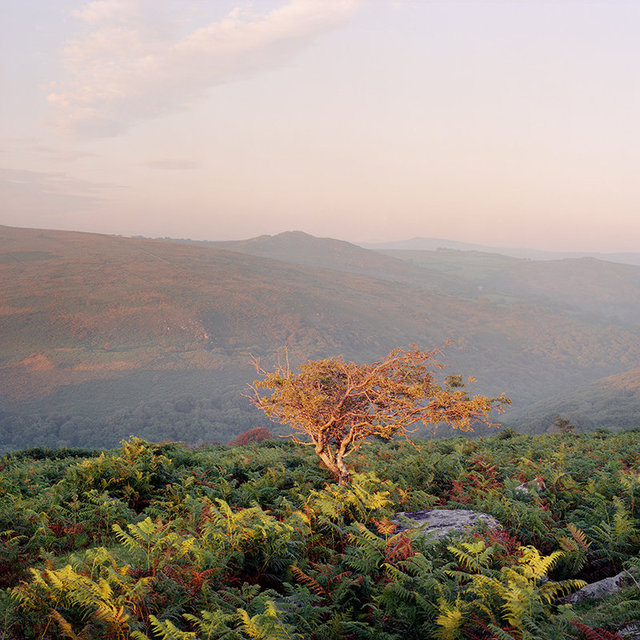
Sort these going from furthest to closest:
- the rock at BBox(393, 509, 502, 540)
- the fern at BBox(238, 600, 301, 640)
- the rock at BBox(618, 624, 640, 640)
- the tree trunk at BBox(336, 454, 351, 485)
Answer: the tree trunk at BBox(336, 454, 351, 485), the rock at BBox(393, 509, 502, 540), the rock at BBox(618, 624, 640, 640), the fern at BBox(238, 600, 301, 640)

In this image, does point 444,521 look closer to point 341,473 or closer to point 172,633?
point 341,473

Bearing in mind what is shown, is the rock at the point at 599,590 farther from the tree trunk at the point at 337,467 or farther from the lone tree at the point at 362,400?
the tree trunk at the point at 337,467

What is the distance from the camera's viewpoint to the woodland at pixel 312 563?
539cm

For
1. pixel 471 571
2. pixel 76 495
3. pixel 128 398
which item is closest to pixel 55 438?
pixel 128 398

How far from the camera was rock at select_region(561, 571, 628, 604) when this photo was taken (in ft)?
21.2

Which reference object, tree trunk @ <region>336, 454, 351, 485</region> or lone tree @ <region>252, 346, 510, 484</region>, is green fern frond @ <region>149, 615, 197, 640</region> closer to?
lone tree @ <region>252, 346, 510, 484</region>

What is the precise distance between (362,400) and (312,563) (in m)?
5.97

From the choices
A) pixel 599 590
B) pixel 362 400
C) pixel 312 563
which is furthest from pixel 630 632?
pixel 362 400

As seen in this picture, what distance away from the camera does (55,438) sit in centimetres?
11938

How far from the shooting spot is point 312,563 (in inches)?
277

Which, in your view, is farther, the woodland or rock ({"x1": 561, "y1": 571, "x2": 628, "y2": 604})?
rock ({"x1": 561, "y1": 571, "x2": 628, "y2": 604})

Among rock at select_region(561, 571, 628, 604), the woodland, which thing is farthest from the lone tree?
rock at select_region(561, 571, 628, 604)

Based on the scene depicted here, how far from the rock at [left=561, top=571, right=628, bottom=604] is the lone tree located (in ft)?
16.4

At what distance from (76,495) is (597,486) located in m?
12.1
